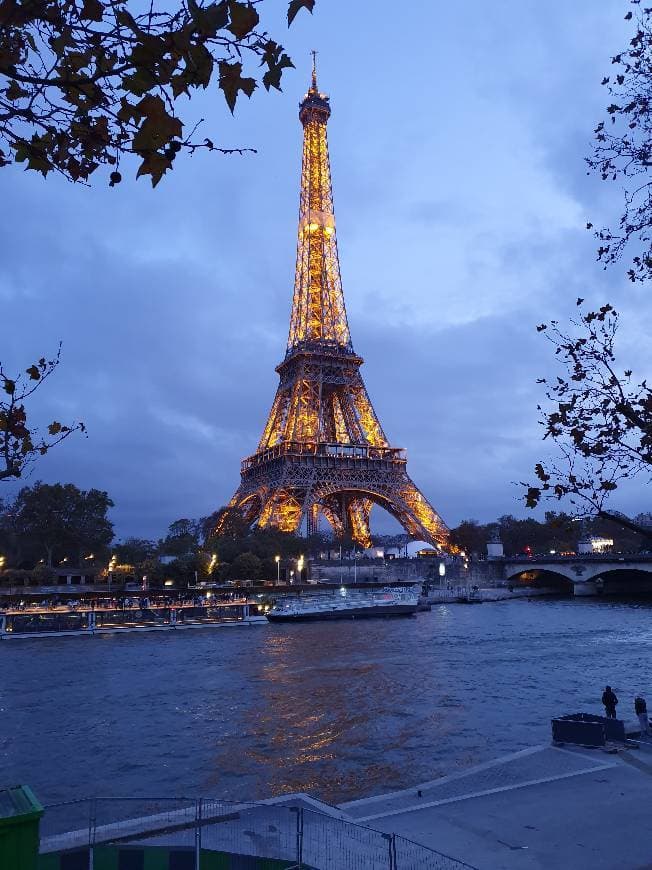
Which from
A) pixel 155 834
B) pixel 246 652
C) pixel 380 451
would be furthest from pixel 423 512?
pixel 155 834

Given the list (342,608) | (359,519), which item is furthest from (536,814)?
(359,519)

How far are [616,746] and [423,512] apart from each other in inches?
2821

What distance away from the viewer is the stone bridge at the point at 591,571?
285ft

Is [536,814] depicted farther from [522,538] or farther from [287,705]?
[522,538]

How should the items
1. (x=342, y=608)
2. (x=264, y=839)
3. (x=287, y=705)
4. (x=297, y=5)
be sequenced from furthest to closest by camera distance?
(x=342, y=608), (x=287, y=705), (x=264, y=839), (x=297, y=5)

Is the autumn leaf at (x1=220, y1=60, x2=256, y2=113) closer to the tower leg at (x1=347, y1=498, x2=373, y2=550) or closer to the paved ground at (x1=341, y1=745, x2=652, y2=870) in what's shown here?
the paved ground at (x1=341, y1=745, x2=652, y2=870)

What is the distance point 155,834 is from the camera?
10.6 meters

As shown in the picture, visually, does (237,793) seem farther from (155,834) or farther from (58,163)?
(58,163)

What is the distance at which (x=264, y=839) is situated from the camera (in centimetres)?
1005

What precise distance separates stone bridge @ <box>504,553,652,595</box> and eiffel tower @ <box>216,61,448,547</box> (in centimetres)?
1633

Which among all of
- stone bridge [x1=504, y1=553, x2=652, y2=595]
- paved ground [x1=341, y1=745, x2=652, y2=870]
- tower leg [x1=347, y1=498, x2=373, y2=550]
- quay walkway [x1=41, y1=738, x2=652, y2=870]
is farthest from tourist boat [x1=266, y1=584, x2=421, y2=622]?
quay walkway [x1=41, y1=738, x2=652, y2=870]

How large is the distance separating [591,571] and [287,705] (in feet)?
243

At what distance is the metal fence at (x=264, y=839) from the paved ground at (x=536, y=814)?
3.33 ft

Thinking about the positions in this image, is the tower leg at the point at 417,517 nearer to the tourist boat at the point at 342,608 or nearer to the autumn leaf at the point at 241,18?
the tourist boat at the point at 342,608
